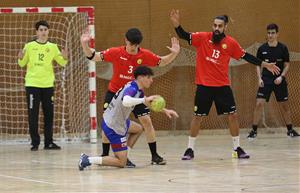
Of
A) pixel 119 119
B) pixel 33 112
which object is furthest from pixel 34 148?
pixel 119 119

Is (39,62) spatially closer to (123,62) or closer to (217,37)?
(123,62)

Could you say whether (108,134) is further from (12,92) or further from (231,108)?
(12,92)

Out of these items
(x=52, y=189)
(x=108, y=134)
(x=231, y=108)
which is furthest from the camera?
(x=231, y=108)

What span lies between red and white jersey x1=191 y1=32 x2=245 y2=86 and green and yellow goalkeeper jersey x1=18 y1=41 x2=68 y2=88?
3277 millimetres

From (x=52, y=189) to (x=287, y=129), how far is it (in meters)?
8.13

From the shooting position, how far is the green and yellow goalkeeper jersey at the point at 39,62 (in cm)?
1320

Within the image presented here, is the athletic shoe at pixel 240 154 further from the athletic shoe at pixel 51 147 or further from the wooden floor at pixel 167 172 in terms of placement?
the athletic shoe at pixel 51 147

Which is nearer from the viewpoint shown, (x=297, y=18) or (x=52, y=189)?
(x=52, y=189)

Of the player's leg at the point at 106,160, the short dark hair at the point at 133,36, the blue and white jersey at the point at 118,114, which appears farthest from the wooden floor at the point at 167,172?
the short dark hair at the point at 133,36

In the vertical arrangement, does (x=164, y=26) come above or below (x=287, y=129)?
above

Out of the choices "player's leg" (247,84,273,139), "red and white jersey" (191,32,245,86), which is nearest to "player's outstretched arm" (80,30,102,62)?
"red and white jersey" (191,32,245,86)

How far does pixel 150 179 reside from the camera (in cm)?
866

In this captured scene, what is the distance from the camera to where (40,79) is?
13.2 meters

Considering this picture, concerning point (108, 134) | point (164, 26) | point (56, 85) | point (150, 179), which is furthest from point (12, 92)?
point (150, 179)
